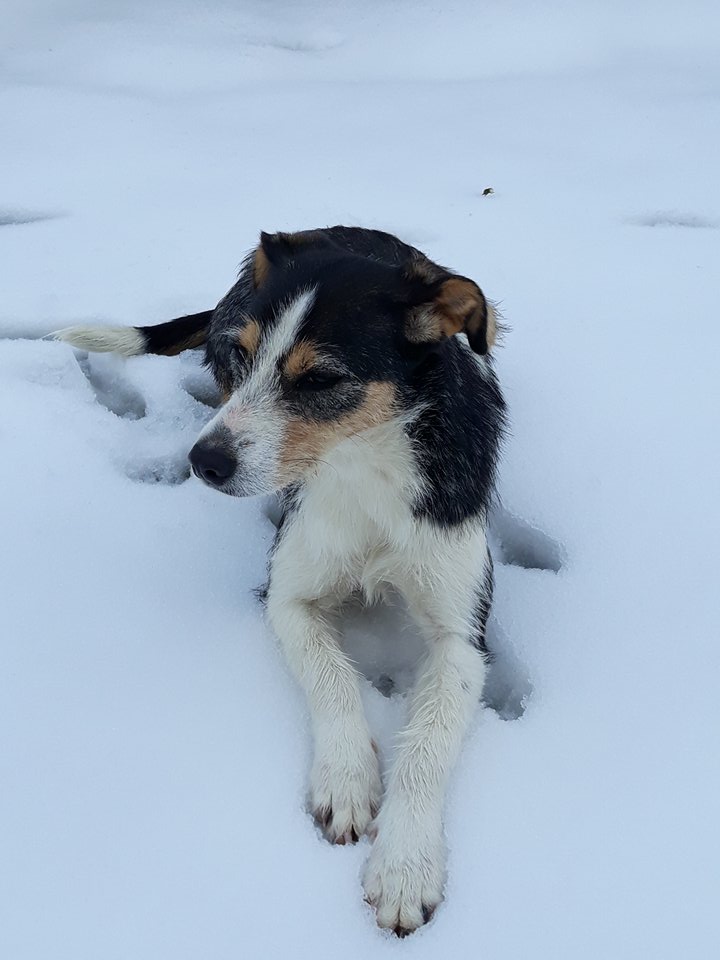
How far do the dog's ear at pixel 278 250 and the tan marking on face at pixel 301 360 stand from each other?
34 cm

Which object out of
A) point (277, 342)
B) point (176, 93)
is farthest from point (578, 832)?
point (176, 93)

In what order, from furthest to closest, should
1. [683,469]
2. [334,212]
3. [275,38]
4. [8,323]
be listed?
[275,38]
[334,212]
[8,323]
[683,469]

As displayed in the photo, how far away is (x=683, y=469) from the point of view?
310 centimetres

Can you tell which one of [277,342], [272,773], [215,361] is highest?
[277,342]

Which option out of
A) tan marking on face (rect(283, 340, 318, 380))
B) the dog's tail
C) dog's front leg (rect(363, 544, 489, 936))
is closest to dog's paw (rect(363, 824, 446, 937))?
dog's front leg (rect(363, 544, 489, 936))

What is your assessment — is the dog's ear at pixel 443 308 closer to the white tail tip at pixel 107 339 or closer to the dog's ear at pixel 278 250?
the dog's ear at pixel 278 250

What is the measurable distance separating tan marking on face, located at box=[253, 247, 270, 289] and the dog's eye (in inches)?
16.0

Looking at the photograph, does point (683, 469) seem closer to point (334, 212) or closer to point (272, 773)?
point (272, 773)

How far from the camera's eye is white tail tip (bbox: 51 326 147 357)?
3.45m

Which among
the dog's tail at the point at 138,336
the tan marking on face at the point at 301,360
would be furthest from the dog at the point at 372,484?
the dog's tail at the point at 138,336

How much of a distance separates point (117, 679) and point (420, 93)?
4847 mm

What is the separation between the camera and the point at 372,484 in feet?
8.16

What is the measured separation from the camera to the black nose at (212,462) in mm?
2180

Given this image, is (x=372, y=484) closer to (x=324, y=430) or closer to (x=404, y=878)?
(x=324, y=430)
